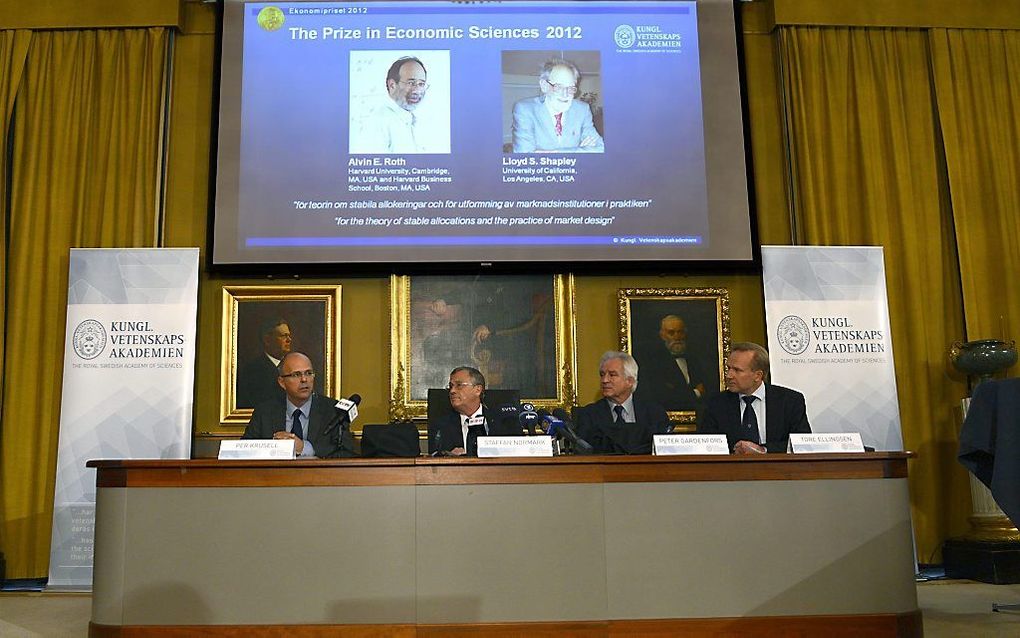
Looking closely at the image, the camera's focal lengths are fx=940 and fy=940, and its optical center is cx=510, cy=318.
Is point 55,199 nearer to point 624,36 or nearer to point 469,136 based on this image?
point 469,136

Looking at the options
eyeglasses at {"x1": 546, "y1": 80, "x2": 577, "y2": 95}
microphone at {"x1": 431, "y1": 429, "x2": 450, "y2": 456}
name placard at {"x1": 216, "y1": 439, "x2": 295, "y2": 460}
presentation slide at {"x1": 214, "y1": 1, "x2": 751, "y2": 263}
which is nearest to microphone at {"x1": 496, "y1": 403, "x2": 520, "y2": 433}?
microphone at {"x1": 431, "y1": 429, "x2": 450, "y2": 456}

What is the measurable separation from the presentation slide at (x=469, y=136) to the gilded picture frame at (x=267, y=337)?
0.31 meters

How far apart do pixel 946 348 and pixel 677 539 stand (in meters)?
3.47

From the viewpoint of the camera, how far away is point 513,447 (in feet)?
11.4

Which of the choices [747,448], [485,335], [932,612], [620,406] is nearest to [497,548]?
[747,448]

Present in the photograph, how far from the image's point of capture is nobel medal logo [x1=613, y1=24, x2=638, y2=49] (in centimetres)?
605

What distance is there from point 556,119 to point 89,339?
311 cm

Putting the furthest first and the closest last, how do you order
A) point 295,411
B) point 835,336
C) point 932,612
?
point 835,336 < point 295,411 < point 932,612

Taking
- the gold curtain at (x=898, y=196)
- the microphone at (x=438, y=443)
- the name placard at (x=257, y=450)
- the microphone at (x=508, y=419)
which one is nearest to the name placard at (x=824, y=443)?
the microphone at (x=508, y=419)

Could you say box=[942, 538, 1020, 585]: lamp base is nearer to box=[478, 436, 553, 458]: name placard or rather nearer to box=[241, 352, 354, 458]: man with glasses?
box=[478, 436, 553, 458]: name placard

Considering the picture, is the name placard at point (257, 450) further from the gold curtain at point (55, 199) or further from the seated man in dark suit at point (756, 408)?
the gold curtain at point (55, 199)

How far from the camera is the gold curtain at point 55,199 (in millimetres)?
5672

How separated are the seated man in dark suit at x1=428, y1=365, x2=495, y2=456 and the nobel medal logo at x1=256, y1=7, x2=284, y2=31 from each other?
9.49 feet

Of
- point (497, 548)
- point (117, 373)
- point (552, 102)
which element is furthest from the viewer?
point (552, 102)
